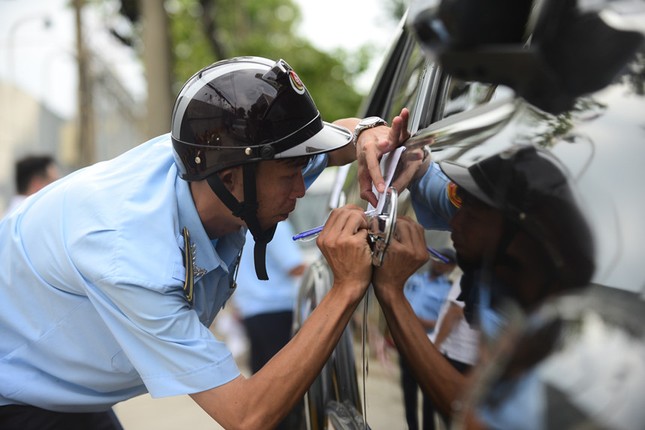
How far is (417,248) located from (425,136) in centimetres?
27

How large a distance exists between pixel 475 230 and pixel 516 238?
0.41 ft

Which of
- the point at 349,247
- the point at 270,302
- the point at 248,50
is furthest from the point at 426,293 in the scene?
the point at 248,50

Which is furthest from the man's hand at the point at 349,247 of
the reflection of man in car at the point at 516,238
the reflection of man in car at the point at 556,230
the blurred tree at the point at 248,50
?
the blurred tree at the point at 248,50

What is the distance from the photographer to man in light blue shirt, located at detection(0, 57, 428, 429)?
1.72m

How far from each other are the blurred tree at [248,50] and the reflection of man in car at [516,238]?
12938mm

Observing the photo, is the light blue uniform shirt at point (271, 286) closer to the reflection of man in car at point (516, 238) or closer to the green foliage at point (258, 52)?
the reflection of man in car at point (516, 238)

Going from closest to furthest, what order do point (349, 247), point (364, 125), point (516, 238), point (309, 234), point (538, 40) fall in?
1. point (538, 40)
2. point (516, 238)
3. point (349, 247)
4. point (309, 234)
5. point (364, 125)

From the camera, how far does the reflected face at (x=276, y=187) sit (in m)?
1.95

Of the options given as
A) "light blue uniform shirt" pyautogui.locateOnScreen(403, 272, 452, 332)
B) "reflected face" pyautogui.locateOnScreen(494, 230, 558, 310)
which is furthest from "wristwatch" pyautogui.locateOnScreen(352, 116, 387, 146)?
"reflected face" pyautogui.locateOnScreen(494, 230, 558, 310)

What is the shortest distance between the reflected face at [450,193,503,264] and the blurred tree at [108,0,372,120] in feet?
42.3

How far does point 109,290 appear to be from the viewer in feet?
5.63

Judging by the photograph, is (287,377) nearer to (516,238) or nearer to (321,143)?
(321,143)

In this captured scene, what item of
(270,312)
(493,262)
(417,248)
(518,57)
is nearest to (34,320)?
(417,248)

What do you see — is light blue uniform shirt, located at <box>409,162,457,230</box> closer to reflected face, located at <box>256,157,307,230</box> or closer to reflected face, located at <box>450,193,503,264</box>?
reflected face, located at <box>450,193,503,264</box>
